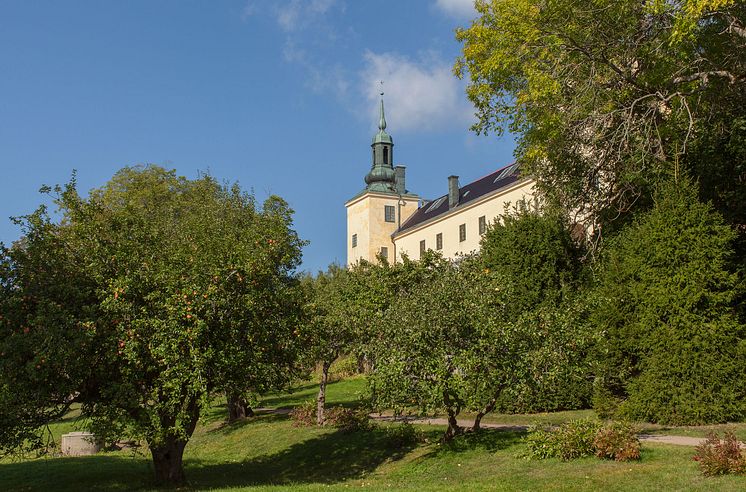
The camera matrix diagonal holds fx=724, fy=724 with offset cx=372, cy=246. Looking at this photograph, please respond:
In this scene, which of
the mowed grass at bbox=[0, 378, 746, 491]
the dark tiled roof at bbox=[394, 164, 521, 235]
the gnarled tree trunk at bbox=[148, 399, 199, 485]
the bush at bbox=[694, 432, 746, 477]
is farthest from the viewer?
the dark tiled roof at bbox=[394, 164, 521, 235]

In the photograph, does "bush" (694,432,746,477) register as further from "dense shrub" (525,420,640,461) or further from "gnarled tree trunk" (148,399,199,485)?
"gnarled tree trunk" (148,399,199,485)

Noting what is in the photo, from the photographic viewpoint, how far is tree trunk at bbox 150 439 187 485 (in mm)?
18688

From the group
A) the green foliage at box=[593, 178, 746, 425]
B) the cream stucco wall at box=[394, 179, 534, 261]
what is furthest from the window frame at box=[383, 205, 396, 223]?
the green foliage at box=[593, 178, 746, 425]

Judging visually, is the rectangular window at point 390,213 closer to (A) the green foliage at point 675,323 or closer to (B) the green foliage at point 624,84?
(B) the green foliage at point 624,84

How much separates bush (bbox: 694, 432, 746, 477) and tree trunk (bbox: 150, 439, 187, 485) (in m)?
12.4

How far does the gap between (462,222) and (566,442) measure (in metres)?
48.5

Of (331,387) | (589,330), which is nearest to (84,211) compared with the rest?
(589,330)

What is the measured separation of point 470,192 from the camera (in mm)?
67125

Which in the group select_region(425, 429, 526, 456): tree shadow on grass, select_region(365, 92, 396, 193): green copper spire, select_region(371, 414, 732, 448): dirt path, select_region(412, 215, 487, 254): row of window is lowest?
select_region(425, 429, 526, 456): tree shadow on grass

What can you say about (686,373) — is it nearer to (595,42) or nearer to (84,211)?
(595,42)

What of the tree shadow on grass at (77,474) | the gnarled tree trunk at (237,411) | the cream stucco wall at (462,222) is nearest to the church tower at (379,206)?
the cream stucco wall at (462,222)

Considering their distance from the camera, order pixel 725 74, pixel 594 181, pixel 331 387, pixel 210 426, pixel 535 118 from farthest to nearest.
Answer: pixel 331 387 < pixel 210 426 < pixel 594 181 < pixel 535 118 < pixel 725 74

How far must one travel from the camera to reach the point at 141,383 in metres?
17.5

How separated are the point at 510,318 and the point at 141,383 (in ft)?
31.7
